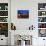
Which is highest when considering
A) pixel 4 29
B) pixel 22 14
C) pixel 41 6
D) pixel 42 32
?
pixel 41 6

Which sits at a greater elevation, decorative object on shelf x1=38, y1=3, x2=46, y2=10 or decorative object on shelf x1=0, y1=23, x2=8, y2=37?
decorative object on shelf x1=38, y1=3, x2=46, y2=10

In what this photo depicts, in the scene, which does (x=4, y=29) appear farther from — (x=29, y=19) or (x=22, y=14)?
(x=29, y=19)

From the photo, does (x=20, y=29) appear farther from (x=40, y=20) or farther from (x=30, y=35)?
(x=40, y=20)

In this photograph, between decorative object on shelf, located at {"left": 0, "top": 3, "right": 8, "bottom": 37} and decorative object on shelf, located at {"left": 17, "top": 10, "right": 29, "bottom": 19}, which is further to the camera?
decorative object on shelf, located at {"left": 0, "top": 3, "right": 8, "bottom": 37}

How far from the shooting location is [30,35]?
6.30 m

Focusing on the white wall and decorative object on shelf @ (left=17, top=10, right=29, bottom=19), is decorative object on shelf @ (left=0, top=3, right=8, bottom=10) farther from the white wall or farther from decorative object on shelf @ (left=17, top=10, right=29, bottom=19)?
decorative object on shelf @ (left=17, top=10, right=29, bottom=19)

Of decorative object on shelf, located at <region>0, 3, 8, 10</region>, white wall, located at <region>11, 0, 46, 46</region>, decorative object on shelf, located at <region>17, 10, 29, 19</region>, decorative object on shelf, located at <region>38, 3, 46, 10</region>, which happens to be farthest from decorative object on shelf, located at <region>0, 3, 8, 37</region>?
decorative object on shelf, located at <region>38, 3, 46, 10</region>

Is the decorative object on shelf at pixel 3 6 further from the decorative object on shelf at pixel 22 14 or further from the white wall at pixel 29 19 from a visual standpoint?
the decorative object on shelf at pixel 22 14

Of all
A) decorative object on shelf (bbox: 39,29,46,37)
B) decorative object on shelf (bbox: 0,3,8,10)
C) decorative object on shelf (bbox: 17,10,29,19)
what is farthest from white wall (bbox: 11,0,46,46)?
decorative object on shelf (bbox: 0,3,8,10)

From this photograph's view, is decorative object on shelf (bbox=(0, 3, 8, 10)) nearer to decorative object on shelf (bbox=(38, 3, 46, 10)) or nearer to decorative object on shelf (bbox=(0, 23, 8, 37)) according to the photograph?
decorative object on shelf (bbox=(0, 23, 8, 37))

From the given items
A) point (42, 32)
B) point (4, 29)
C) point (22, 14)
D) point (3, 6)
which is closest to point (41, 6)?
point (22, 14)

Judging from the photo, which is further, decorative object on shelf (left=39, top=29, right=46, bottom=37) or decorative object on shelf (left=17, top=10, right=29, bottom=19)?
decorative object on shelf (left=39, top=29, right=46, bottom=37)

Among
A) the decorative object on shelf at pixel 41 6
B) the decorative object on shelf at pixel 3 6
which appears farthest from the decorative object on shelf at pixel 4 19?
the decorative object on shelf at pixel 41 6

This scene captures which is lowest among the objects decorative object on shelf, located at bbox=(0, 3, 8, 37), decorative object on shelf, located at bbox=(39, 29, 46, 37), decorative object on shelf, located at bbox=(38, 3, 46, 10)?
decorative object on shelf, located at bbox=(39, 29, 46, 37)
